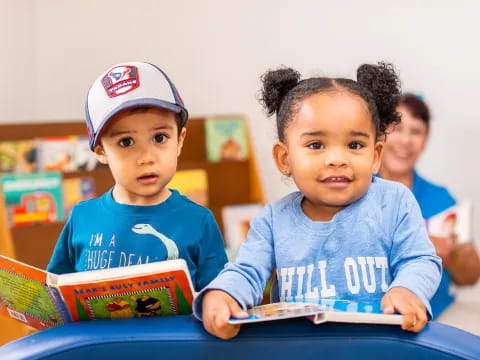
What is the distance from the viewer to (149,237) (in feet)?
4.13

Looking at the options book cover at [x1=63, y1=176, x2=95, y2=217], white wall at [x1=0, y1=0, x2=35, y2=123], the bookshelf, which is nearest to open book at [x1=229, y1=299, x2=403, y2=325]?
the bookshelf

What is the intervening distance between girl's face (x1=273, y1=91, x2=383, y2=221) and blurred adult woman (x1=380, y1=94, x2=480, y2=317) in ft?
4.22

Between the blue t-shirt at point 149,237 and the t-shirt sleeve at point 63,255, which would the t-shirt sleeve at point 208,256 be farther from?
the t-shirt sleeve at point 63,255

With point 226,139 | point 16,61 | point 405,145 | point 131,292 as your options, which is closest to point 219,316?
point 131,292

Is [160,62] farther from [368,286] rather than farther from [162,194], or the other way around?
[368,286]

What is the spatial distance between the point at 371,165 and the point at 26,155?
2.33 metres

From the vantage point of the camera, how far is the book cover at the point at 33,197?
9.92ft

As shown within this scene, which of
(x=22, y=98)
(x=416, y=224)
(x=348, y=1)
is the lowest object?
(x=416, y=224)

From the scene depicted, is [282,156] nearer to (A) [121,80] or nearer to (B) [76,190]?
(A) [121,80]

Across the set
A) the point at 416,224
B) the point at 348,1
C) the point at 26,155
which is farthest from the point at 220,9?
the point at 416,224

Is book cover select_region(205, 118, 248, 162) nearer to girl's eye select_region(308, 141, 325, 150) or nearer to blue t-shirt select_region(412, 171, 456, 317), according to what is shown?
blue t-shirt select_region(412, 171, 456, 317)

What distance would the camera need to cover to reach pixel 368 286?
3.54ft

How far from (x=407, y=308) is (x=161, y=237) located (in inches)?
19.9

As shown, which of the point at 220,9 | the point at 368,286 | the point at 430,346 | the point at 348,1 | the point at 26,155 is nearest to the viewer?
the point at 430,346
